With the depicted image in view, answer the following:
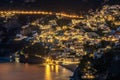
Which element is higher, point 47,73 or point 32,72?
point 32,72

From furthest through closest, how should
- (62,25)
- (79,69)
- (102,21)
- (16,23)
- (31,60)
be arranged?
(16,23) → (62,25) → (31,60) → (102,21) → (79,69)

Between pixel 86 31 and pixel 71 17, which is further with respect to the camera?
pixel 71 17

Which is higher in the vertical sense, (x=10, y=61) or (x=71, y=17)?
(x=71, y=17)

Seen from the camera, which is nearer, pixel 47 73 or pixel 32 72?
pixel 47 73

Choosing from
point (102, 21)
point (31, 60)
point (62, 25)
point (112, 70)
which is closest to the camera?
point (112, 70)

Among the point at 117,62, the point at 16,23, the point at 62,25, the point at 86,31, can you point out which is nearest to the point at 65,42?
the point at 86,31

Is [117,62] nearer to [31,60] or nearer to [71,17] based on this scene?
[31,60]
